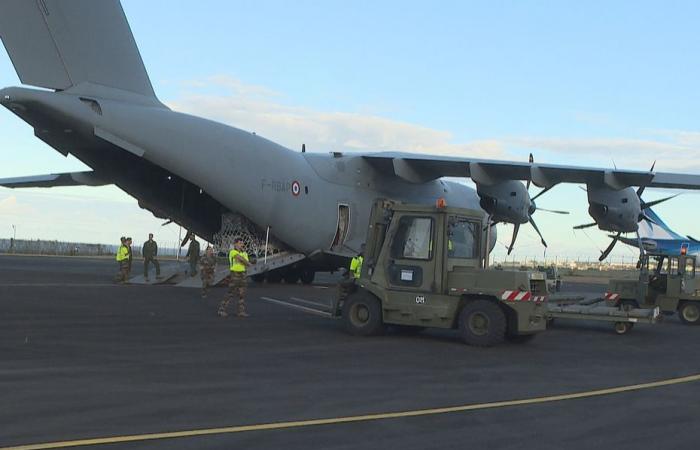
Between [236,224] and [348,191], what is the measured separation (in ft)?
12.9

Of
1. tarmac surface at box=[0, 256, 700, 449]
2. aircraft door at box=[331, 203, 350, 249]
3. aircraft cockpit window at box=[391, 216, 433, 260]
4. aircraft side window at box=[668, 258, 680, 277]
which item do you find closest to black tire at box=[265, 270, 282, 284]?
aircraft door at box=[331, 203, 350, 249]

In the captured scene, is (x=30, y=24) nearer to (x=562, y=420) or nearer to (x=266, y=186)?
Answer: (x=266, y=186)

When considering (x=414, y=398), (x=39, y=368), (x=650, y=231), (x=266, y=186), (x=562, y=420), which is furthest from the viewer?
(x=650, y=231)

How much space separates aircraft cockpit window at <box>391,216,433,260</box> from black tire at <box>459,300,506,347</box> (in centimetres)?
117

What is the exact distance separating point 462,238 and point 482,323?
162 centimetres

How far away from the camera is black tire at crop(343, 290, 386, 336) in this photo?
1295 centimetres

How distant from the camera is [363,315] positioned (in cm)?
1316

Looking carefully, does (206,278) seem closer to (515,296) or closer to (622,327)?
(515,296)

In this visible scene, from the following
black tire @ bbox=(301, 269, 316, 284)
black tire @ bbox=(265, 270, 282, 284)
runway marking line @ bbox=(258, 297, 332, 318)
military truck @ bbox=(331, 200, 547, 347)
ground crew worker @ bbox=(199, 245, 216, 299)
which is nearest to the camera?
military truck @ bbox=(331, 200, 547, 347)

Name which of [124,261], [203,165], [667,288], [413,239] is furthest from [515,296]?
[124,261]

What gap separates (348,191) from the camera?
24406mm

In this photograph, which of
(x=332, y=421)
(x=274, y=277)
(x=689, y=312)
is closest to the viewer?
(x=332, y=421)

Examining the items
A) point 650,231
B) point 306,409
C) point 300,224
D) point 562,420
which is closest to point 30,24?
A: point 300,224

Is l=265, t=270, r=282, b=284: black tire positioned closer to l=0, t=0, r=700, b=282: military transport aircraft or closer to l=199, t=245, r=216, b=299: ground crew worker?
l=0, t=0, r=700, b=282: military transport aircraft
